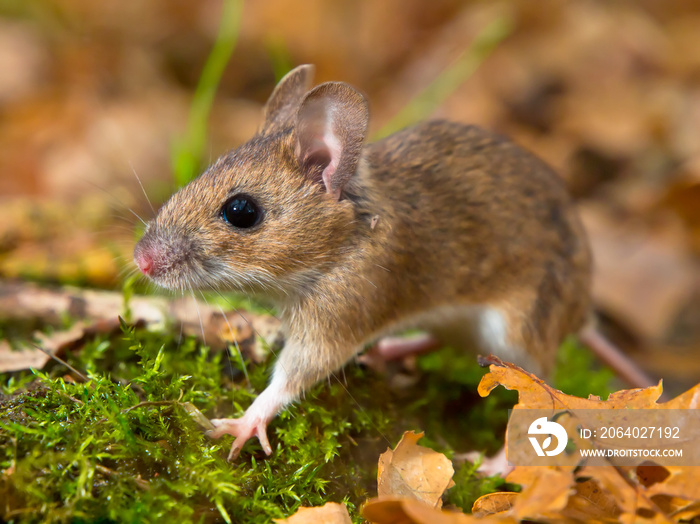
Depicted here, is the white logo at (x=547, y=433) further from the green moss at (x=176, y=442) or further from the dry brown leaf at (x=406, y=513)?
the green moss at (x=176, y=442)

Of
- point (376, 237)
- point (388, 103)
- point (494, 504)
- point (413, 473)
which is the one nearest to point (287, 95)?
point (376, 237)

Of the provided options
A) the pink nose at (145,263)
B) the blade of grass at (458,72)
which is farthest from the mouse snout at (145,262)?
the blade of grass at (458,72)

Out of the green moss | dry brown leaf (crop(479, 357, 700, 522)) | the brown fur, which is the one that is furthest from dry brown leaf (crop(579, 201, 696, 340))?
dry brown leaf (crop(479, 357, 700, 522))

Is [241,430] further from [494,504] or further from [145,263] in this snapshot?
[494,504]

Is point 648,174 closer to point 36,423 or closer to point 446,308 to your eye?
point 446,308

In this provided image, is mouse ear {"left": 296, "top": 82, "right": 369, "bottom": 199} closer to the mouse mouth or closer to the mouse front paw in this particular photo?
the mouse mouth
